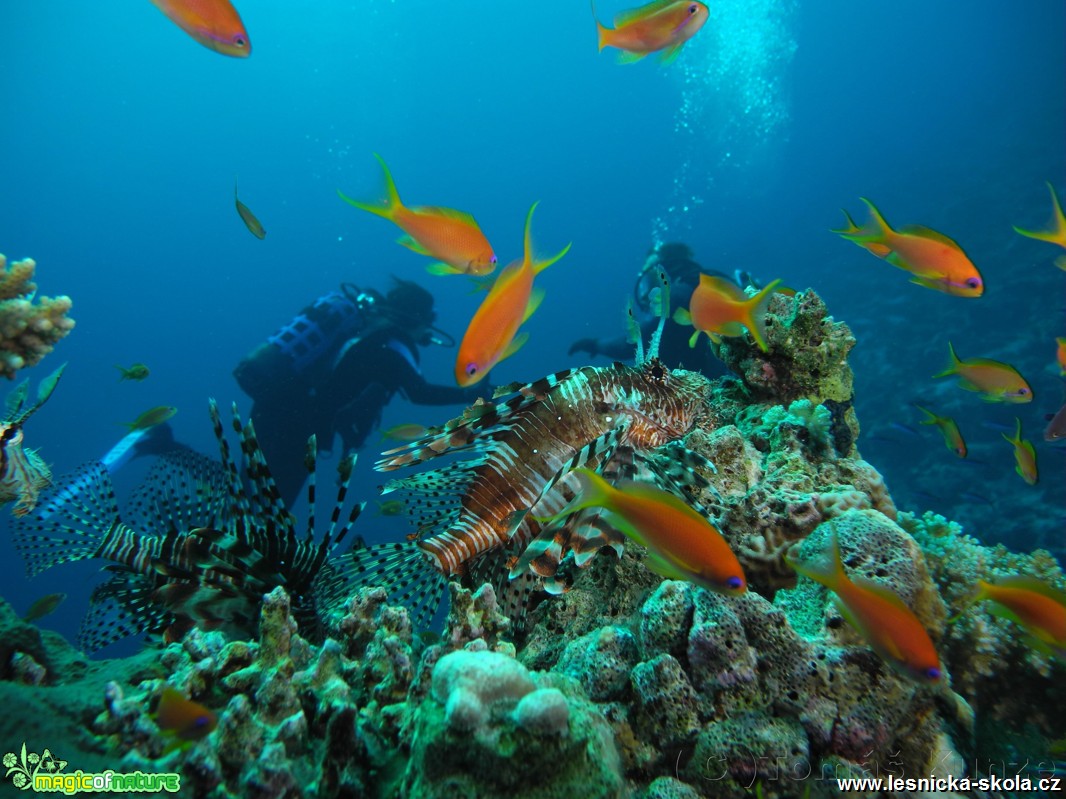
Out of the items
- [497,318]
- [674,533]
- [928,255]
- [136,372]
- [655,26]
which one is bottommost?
[136,372]

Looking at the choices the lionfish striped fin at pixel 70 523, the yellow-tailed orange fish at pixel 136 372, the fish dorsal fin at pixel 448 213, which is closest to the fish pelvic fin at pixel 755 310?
the fish dorsal fin at pixel 448 213

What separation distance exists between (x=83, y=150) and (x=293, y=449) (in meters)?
117

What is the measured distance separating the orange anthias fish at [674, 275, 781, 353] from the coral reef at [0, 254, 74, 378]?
10.9 feet

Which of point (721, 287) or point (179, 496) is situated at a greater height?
point (721, 287)

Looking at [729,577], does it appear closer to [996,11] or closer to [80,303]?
[996,11]

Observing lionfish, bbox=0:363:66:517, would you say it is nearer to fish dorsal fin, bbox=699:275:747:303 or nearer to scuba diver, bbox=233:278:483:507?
fish dorsal fin, bbox=699:275:747:303

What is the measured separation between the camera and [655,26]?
9.96 feet

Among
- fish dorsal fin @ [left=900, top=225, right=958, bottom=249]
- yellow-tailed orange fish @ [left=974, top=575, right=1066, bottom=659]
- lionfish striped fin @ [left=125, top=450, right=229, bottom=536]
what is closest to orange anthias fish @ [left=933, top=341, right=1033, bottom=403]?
fish dorsal fin @ [left=900, top=225, right=958, bottom=249]

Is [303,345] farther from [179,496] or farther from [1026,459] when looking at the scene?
[1026,459]

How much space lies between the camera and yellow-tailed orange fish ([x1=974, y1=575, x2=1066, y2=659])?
1510 millimetres

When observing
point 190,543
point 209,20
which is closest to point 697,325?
point 190,543

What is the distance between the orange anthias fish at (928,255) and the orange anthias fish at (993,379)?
4.10ft

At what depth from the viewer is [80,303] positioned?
90875mm

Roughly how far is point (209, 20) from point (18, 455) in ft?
7.29
